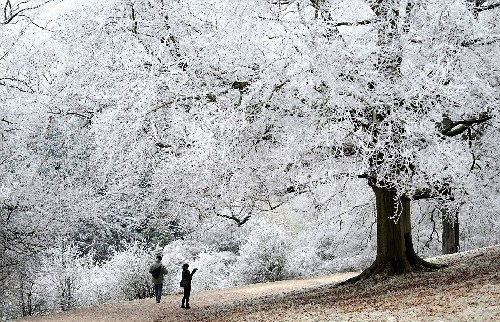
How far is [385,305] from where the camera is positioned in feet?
31.4

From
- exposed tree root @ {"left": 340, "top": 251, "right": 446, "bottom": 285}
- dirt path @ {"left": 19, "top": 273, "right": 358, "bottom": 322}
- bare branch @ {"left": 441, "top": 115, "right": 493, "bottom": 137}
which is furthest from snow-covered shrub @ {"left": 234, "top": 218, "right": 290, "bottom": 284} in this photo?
bare branch @ {"left": 441, "top": 115, "right": 493, "bottom": 137}

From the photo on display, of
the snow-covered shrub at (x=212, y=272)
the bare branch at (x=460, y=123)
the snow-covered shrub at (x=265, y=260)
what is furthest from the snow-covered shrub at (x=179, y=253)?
the bare branch at (x=460, y=123)

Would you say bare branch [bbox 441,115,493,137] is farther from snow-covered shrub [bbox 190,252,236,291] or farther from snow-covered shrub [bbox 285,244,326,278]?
snow-covered shrub [bbox 190,252,236,291]

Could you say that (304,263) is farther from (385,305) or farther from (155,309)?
(385,305)

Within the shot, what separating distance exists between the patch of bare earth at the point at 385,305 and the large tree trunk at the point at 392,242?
15.7 inches

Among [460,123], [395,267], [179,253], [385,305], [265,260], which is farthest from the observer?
[179,253]

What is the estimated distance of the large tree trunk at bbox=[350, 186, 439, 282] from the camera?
13.5 m

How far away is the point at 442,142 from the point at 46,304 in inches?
676

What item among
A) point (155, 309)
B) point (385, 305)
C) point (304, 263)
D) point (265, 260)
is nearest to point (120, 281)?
point (265, 260)

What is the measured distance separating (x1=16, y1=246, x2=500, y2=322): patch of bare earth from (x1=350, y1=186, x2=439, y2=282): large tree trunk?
0.40m

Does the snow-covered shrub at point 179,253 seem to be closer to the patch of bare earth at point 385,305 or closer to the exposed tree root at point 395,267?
the patch of bare earth at point 385,305

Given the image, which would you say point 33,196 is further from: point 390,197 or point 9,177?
point 390,197

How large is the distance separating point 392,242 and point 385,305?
4.06 meters

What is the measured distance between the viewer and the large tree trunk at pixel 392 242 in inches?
530
